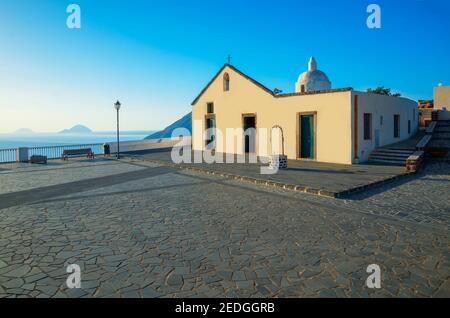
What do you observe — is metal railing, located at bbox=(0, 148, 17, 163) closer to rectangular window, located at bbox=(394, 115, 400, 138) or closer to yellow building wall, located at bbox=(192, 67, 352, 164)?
yellow building wall, located at bbox=(192, 67, 352, 164)

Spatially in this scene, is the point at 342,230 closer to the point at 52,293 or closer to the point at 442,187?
the point at 52,293

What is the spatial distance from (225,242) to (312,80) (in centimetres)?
2681

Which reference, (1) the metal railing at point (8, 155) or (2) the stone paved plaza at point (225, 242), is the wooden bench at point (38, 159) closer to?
(1) the metal railing at point (8, 155)

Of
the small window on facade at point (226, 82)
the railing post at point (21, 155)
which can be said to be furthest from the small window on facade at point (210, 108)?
the railing post at point (21, 155)

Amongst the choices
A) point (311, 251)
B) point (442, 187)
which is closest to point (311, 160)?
point (442, 187)

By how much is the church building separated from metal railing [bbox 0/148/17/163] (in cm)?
1251

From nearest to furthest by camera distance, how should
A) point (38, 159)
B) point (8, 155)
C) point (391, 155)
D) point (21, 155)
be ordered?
point (391, 155) → point (38, 159) → point (8, 155) → point (21, 155)

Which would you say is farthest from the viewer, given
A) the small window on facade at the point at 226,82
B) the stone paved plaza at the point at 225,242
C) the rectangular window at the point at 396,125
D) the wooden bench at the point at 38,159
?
the small window on facade at the point at 226,82

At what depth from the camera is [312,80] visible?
96.5 ft

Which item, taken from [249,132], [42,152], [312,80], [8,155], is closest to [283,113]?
[249,132]

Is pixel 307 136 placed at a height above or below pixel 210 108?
below

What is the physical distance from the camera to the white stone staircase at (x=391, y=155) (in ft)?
50.5

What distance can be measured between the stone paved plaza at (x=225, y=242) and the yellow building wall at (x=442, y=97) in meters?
24.9

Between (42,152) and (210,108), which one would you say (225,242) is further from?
(42,152)
